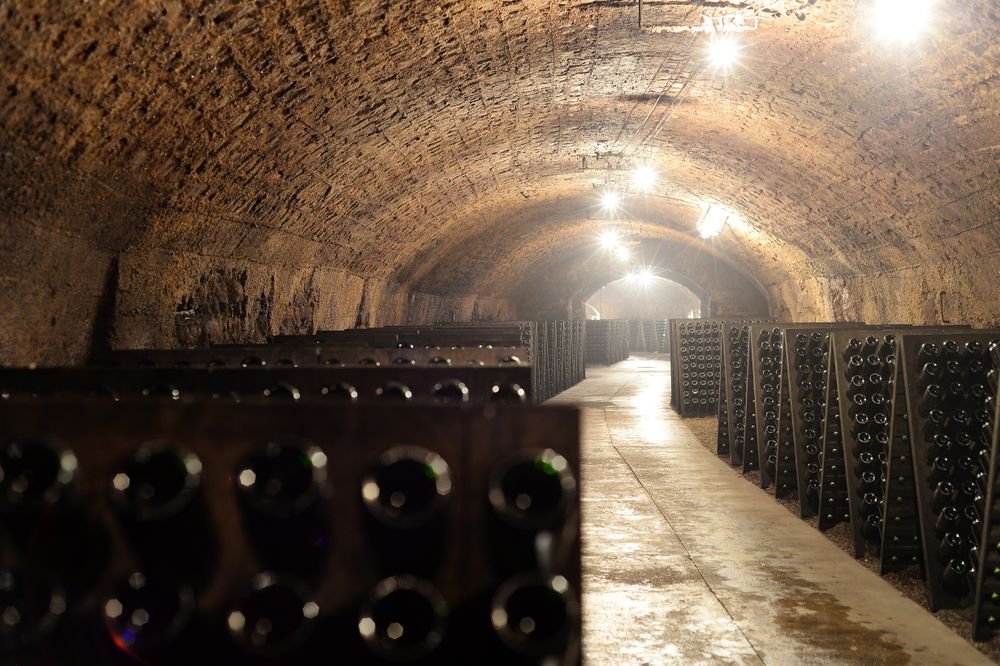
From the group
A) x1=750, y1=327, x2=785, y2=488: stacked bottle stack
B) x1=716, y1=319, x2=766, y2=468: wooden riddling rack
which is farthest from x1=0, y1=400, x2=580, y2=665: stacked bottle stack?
x1=716, y1=319, x2=766, y2=468: wooden riddling rack

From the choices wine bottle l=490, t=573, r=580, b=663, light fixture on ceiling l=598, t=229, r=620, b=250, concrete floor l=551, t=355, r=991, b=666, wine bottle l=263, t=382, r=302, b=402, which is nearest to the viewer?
wine bottle l=490, t=573, r=580, b=663

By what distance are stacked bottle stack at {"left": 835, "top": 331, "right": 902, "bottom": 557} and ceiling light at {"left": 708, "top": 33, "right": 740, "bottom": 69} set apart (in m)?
2.19

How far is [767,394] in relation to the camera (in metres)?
6.66

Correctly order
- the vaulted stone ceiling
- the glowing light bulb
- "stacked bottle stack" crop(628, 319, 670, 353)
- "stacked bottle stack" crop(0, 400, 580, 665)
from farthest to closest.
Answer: "stacked bottle stack" crop(628, 319, 670, 353) → the glowing light bulb → the vaulted stone ceiling → "stacked bottle stack" crop(0, 400, 580, 665)

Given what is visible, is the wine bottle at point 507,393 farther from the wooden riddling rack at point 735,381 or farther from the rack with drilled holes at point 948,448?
the wooden riddling rack at point 735,381

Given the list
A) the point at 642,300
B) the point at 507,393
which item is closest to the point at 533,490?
the point at 507,393

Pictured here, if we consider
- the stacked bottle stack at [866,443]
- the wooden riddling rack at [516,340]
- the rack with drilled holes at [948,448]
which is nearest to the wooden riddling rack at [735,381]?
the wooden riddling rack at [516,340]

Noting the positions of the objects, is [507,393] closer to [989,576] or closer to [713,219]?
[989,576]

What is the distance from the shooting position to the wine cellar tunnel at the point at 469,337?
64.6 inches

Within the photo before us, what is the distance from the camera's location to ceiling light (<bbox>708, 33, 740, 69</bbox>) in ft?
18.5

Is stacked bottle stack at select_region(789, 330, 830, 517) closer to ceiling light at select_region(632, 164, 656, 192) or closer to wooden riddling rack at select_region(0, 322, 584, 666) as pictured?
wooden riddling rack at select_region(0, 322, 584, 666)

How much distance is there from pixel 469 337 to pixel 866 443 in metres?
3.42

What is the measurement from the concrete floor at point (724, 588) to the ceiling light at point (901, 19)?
3.00 meters

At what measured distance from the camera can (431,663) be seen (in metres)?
1.56
